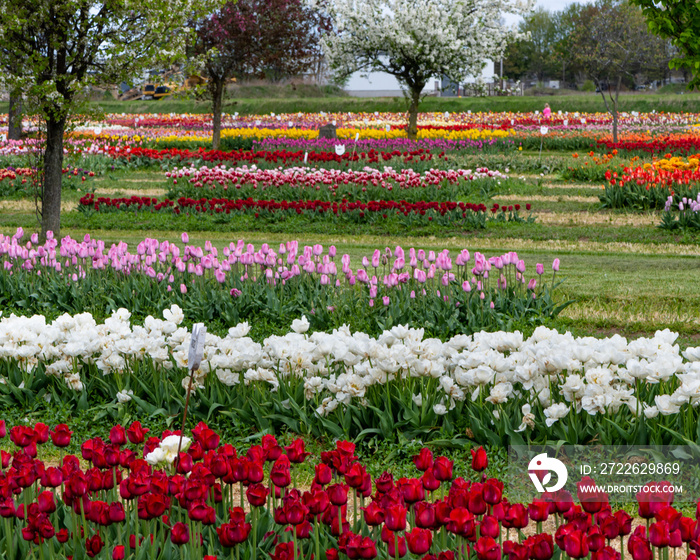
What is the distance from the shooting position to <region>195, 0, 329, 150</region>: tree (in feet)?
73.6

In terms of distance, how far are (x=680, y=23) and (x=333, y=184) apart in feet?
24.1

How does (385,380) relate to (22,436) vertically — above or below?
below

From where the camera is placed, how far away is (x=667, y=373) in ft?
13.0

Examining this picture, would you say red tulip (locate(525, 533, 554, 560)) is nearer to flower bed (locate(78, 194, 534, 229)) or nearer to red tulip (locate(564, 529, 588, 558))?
red tulip (locate(564, 529, 588, 558))

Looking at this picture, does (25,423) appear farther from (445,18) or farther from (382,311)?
(445,18)

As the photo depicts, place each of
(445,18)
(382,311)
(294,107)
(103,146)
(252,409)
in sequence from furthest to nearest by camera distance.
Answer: (294,107) < (445,18) < (103,146) < (382,311) < (252,409)

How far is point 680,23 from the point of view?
9.16m

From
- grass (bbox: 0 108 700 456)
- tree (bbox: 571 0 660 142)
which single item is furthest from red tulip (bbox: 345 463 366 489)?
tree (bbox: 571 0 660 142)

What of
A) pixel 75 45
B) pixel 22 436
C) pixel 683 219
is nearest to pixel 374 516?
pixel 22 436

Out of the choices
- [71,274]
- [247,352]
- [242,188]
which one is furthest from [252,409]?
[242,188]

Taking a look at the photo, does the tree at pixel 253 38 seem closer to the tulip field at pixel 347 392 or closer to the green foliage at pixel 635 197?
the tulip field at pixel 347 392

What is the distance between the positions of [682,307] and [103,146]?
19.6 m

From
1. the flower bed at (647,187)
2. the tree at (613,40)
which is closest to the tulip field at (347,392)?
the flower bed at (647,187)

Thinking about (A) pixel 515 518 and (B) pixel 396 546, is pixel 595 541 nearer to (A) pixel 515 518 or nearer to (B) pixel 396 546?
(A) pixel 515 518
